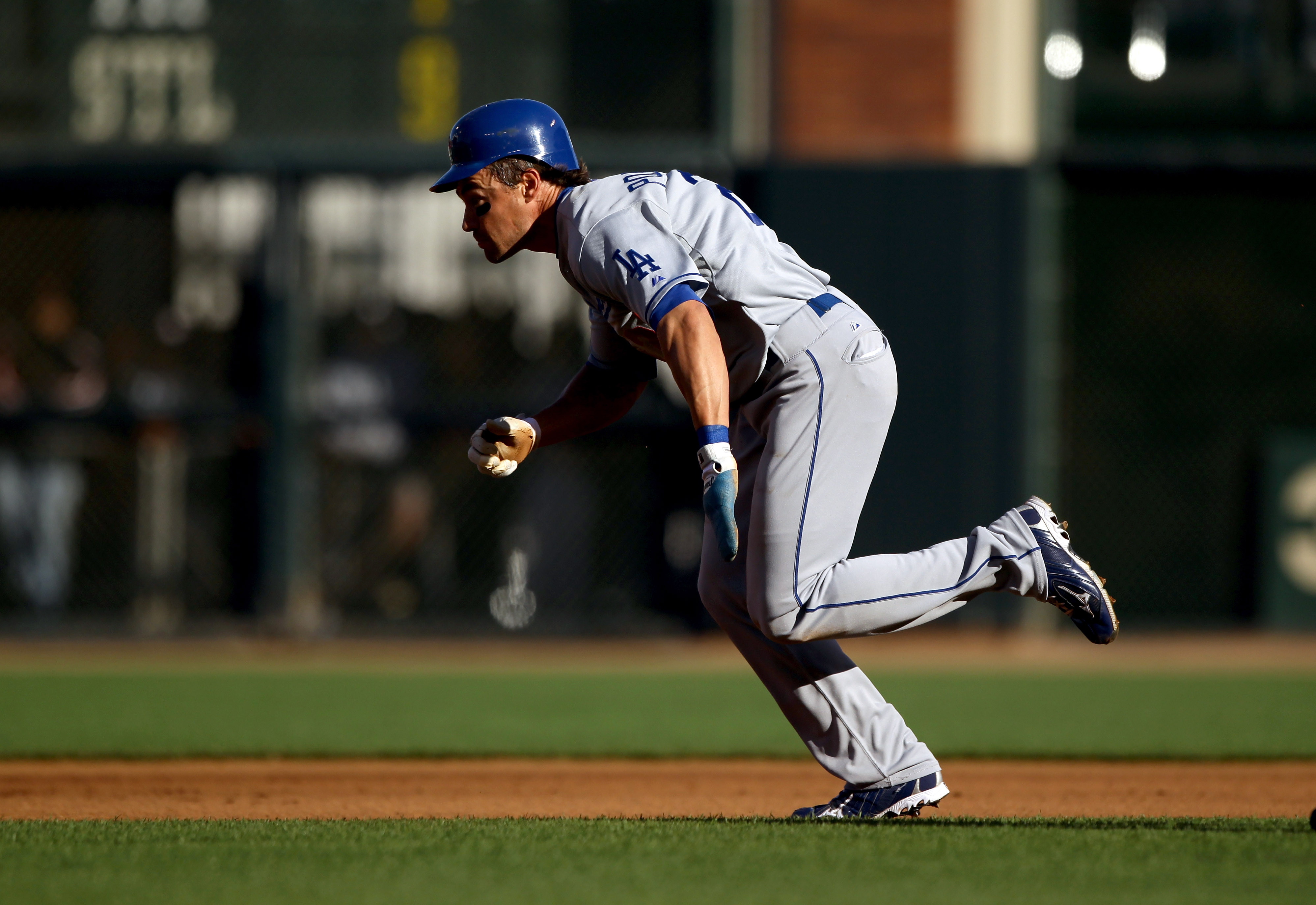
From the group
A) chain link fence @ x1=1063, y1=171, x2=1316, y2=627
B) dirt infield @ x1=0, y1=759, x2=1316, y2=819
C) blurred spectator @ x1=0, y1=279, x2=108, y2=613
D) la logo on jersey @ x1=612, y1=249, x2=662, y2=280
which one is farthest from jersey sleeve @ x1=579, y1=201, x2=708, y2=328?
blurred spectator @ x1=0, y1=279, x2=108, y2=613

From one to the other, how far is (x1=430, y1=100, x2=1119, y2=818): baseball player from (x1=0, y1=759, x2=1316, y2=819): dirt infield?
59cm

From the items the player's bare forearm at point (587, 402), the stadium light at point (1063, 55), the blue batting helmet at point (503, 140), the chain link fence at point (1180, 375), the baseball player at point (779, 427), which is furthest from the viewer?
the chain link fence at point (1180, 375)

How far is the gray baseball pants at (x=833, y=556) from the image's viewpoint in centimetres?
377

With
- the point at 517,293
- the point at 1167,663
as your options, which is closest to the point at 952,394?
the point at 1167,663

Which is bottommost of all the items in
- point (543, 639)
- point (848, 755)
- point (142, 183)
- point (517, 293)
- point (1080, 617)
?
point (543, 639)

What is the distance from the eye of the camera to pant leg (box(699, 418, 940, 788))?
13.3 ft

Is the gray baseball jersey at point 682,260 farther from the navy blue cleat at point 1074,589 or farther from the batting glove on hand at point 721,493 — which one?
the navy blue cleat at point 1074,589

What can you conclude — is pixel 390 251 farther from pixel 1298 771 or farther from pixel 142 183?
pixel 1298 771

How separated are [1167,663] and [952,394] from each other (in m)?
2.08

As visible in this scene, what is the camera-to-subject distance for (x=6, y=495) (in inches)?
411

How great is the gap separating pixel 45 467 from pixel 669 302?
800 cm

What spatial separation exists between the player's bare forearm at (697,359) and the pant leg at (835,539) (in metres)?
0.34

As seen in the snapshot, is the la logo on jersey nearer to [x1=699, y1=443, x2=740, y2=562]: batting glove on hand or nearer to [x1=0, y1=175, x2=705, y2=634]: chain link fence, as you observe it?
[x1=699, y1=443, x2=740, y2=562]: batting glove on hand

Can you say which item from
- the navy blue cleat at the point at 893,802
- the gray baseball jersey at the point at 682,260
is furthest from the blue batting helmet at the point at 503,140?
the navy blue cleat at the point at 893,802
